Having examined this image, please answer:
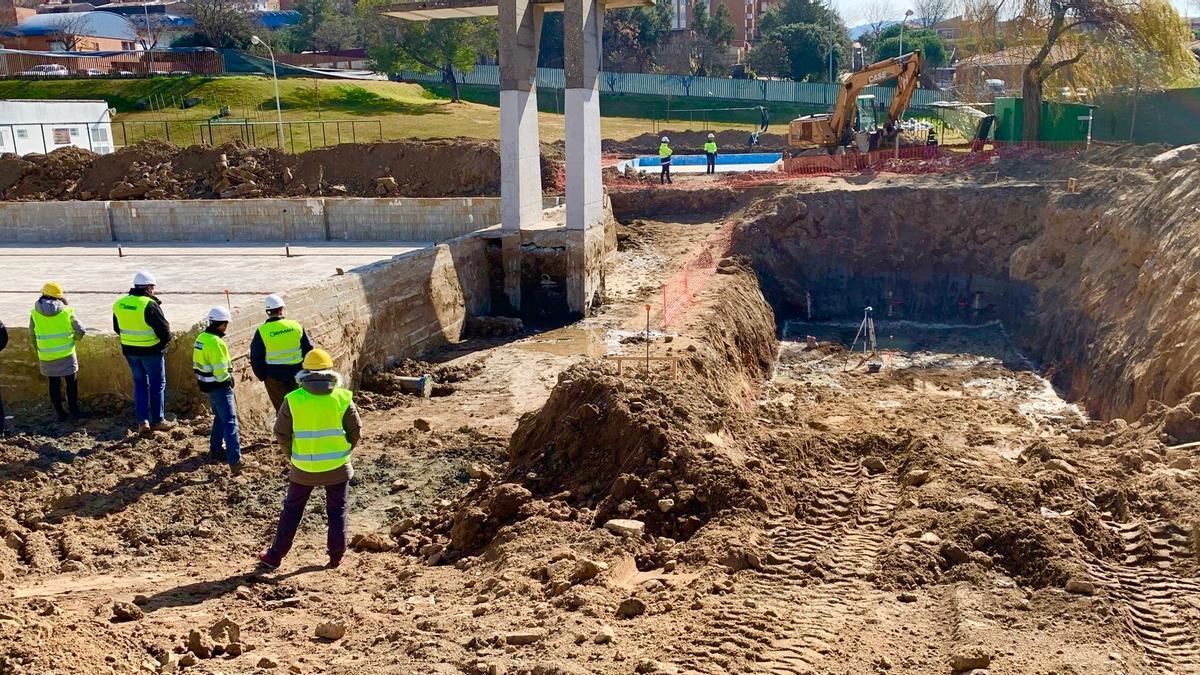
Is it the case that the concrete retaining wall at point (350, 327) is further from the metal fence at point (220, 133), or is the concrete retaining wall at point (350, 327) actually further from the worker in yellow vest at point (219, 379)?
the metal fence at point (220, 133)

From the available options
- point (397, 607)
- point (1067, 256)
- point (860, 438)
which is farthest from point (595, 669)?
point (1067, 256)

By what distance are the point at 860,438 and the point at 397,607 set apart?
575cm

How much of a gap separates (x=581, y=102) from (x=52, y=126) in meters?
23.6

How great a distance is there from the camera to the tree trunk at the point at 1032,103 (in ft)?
87.0

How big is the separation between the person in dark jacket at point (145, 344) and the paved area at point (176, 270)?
2.89 meters

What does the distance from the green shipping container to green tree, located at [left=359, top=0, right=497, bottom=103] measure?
2594 centimetres

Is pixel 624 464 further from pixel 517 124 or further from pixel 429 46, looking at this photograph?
pixel 429 46

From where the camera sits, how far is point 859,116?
1139 inches

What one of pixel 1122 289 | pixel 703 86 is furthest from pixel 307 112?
pixel 1122 289

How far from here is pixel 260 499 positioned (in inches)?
344

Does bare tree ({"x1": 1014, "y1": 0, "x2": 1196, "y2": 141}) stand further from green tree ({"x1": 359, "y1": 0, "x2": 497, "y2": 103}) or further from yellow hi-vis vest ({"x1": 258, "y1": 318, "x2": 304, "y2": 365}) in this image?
green tree ({"x1": 359, "y1": 0, "x2": 497, "y2": 103})

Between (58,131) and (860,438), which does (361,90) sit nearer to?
(58,131)

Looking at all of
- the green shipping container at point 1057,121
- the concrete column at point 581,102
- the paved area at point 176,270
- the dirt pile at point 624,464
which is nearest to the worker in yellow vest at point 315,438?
the dirt pile at point 624,464

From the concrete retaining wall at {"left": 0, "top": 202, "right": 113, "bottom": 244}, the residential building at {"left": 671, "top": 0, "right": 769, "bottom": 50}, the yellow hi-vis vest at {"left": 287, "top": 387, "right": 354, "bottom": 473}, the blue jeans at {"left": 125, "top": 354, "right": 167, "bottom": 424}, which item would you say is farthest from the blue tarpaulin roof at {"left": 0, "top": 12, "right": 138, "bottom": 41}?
the yellow hi-vis vest at {"left": 287, "top": 387, "right": 354, "bottom": 473}
